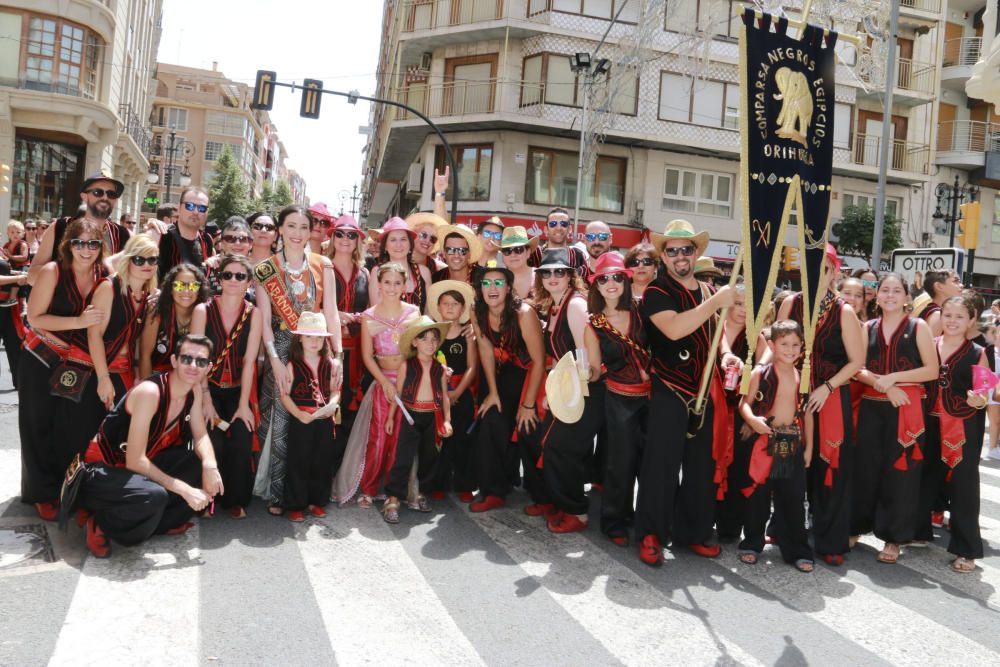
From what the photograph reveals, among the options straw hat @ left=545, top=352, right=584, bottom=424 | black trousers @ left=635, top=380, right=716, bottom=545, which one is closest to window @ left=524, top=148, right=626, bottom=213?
straw hat @ left=545, top=352, right=584, bottom=424

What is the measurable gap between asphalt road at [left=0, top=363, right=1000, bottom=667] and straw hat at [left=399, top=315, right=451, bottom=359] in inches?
47.4

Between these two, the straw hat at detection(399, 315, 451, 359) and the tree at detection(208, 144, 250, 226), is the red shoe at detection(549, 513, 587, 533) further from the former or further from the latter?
the tree at detection(208, 144, 250, 226)

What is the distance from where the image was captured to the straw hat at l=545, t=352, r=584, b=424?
17.2ft

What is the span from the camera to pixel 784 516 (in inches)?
199

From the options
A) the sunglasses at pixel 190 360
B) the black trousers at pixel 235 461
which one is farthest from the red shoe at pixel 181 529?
the sunglasses at pixel 190 360

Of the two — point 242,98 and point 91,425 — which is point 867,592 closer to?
point 91,425

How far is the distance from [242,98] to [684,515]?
96625 mm

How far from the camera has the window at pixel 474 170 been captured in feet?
78.3

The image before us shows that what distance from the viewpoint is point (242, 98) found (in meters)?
92.2

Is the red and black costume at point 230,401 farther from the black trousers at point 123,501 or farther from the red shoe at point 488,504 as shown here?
the red shoe at point 488,504

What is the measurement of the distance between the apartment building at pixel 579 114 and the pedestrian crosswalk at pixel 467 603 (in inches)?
712

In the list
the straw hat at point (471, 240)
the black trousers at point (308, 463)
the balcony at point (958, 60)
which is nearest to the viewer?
the black trousers at point (308, 463)

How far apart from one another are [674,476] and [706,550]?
55 centimetres

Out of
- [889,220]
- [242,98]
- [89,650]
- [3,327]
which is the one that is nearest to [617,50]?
[889,220]
